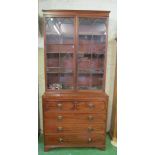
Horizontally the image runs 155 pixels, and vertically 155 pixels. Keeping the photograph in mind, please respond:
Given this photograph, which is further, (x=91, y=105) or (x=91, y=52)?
(x=91, y=52)

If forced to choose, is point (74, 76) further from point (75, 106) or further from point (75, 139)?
point (75, 139)

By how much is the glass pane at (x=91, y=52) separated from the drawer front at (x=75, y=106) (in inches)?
11.0

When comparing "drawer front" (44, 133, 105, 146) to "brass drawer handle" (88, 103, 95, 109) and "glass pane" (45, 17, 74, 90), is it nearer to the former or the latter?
"brass drawer handle" (88, 103, 95, 109)

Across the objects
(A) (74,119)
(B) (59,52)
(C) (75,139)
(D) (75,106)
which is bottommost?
(C) (75,139)

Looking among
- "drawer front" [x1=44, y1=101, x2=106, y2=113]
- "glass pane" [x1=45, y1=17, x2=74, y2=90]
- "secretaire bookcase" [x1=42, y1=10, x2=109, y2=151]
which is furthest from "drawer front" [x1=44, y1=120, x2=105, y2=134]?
"glass pane" [x1=45, y1=17, x2=74, y2=90]

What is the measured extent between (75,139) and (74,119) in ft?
0.93

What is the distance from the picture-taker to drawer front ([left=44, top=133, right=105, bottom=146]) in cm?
214

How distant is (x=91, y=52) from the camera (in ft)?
7.24

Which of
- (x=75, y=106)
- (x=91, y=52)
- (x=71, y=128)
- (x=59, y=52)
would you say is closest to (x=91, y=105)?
(x=75, y=106)

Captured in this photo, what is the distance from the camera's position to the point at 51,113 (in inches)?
82.0

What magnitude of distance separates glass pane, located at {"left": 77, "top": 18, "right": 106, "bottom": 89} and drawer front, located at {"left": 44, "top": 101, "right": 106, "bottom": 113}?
11.0 inches

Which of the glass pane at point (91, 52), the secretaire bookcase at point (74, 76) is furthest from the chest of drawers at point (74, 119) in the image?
the glass pane at point (91, 52)
